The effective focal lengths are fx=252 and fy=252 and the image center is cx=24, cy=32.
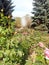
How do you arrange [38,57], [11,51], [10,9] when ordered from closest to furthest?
[38,57], [11,51], [10,9]

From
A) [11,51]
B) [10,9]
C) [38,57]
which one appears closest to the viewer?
[38,57]

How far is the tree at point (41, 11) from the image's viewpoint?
87.5 ft

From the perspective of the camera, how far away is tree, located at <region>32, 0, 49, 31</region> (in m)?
A: 26.7

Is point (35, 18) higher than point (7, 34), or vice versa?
point (7, 34)

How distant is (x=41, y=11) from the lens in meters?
27.0

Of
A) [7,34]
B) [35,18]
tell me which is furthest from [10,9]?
[7,34]

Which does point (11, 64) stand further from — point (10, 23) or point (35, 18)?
point (35, 18)

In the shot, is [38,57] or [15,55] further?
[15,55]

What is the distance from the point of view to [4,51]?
3.16m

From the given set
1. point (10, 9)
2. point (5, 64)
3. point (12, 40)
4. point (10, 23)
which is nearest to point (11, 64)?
point (5, 64)

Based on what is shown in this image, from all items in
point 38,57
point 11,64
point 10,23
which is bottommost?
point 11,64

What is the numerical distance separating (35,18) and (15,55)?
79.4ft

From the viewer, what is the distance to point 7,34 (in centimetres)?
325

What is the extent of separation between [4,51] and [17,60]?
0.20 metres
